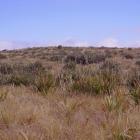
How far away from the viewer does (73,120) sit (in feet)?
30.7

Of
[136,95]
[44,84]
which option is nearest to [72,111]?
[136,95]

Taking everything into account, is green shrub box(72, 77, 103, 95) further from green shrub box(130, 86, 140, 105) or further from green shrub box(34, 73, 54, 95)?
green shrub box(130, 86, 140, 105)

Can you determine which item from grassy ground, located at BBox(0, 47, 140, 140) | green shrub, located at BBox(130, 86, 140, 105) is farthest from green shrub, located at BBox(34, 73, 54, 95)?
green shrub, located at BBox(130, 86, 140, 105)

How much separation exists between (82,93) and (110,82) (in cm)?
101

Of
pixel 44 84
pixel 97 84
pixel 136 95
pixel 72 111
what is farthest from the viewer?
pixel 44 84

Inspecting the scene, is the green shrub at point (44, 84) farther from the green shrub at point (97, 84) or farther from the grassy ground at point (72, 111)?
the green shrub at point (97, 84)

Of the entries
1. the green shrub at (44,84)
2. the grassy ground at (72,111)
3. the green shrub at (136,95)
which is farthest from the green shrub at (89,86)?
the green shrub at (136,95)

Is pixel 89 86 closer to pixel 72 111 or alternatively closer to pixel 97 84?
pixel 97 84

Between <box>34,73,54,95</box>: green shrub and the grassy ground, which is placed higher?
<box>34,73,54,95</box>: green shrub

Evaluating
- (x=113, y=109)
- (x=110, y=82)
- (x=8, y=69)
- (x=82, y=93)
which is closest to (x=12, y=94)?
(x=82, y=93)

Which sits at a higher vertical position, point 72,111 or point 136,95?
point 136,95

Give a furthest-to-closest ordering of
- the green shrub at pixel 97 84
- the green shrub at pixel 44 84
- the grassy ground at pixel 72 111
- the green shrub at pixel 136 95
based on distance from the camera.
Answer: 1. the green shrub at pixel 44 84
2. the green shrub at pixel 97 84
3. the green shrub at pixel 136 95
4. the grassy ground at pixel 72 111

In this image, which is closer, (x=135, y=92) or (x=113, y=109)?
(x=113, y=109)

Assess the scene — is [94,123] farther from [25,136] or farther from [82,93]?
[82,93]
